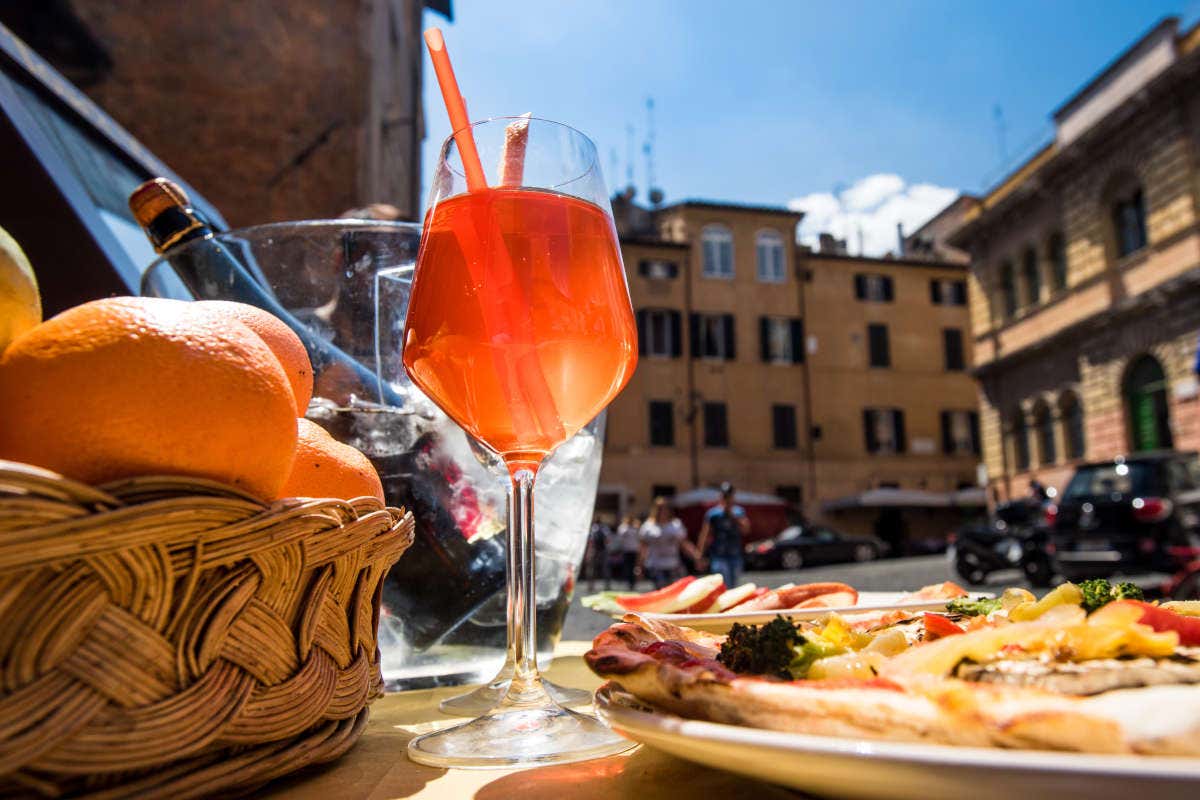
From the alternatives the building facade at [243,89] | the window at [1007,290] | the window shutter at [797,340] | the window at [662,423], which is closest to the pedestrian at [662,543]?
the building facade at [243,89]

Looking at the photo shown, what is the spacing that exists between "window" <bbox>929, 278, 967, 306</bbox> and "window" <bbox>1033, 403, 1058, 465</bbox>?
34.7 ft

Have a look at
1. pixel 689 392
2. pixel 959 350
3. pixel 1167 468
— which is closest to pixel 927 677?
pixel 1167 468

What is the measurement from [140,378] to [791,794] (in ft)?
1.61

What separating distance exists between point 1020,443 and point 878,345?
8.87 m

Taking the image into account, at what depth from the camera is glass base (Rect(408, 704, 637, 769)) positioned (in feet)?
2.15

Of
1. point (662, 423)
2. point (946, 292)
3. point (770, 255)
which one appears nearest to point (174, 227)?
point (662, 423)

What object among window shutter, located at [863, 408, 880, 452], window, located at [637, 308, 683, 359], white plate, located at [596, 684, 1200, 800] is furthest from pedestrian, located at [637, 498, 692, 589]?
window shutter, located at [863, 408, 880, 452]

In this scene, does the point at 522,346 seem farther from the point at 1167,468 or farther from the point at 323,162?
the point at 1167,468

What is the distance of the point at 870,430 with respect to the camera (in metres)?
27.1

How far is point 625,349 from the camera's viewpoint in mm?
942

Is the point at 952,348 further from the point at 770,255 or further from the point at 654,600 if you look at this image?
the point at 654,600

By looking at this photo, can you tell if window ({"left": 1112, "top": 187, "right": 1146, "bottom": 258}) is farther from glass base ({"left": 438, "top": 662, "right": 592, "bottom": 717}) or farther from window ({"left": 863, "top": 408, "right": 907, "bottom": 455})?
glass base ({"left": 438, "top": 662, "right": 592, "bottom": 717})

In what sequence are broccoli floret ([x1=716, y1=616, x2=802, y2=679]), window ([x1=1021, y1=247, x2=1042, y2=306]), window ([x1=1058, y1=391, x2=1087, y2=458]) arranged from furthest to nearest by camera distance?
window ([x1=1021, y1=247, x2=1042, y2=306]) < window ([x1=1058, y1=391, x2=1087, y2=458]) < broccoli floret ([x1=716, y1=616, x2=802, y2=679])

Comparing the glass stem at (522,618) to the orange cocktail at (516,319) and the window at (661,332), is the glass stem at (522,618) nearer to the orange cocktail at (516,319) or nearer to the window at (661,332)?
the orange cocktail at (516,319)
